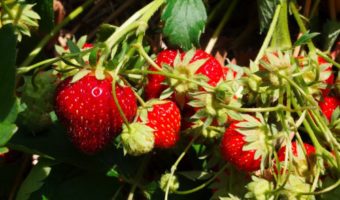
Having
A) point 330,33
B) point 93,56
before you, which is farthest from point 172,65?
point 330,33

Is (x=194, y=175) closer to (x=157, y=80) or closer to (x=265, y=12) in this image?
(x=157, y=80)

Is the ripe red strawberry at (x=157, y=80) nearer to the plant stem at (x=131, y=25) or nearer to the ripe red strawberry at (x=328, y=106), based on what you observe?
the plant stem at (x=131, y=25)

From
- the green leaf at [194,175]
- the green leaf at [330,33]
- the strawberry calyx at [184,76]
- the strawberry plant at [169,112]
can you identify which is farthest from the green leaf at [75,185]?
the green leaf at [330,33]

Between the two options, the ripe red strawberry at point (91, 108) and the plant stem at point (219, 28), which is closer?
the ripe red strawberry at point (91, 108)

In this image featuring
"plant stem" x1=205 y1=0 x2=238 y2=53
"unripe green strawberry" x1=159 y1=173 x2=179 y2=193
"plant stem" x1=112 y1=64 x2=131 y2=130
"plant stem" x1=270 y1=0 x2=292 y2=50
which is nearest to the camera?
"plant stem" x1=112 y1=64 x2=131 y2=130

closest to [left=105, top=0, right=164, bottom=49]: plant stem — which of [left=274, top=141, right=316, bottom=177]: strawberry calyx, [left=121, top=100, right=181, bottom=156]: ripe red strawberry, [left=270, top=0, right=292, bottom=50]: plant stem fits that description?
[left=121, top=100, right=181, bottom=156]: ripe red strawberry

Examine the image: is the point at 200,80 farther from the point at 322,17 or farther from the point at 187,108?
the point at 322,17

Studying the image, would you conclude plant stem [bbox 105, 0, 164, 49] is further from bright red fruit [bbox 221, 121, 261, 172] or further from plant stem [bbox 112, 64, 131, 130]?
bright red fruit [bbox 221, 121, 261, 172]
